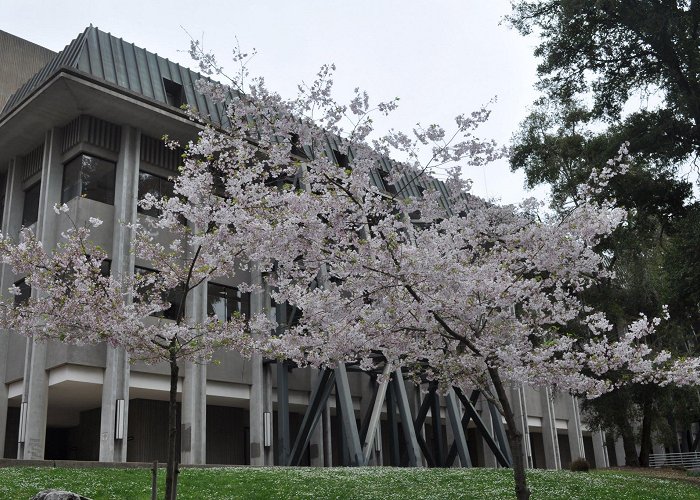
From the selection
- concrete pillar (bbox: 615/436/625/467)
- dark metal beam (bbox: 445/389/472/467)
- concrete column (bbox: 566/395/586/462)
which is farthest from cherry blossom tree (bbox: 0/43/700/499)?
concrete pillar (bbox: 615/436/625/467)

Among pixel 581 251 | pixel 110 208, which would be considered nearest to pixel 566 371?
pixel 581 251

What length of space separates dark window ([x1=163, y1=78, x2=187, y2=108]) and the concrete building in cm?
5

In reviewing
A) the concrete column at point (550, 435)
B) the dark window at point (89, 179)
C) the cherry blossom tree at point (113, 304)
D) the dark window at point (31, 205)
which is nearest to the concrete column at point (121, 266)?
the dark window at point (89, 179)

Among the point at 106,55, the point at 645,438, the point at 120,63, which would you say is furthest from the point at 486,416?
the point at 106,55

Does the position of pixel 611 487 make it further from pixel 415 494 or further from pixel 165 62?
pixel 165 62

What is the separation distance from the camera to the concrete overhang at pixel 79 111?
21328 mm

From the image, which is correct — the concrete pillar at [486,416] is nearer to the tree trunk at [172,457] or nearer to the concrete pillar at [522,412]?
the concrete pillar at [522,412]

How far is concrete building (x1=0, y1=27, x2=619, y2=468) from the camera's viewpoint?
2162 cm

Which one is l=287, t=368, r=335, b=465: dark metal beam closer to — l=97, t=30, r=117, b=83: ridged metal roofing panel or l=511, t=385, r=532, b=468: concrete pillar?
l=97, t=30, r=117, b=83: ridged metal roofing panel

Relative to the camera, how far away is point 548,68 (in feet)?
69.2

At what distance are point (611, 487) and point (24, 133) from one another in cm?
2129

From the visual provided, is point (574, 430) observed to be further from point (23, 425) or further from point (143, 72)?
point (143, 72)

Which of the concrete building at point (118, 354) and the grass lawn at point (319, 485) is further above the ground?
the concrete building at point (118, 354)

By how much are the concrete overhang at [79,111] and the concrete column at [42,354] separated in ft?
3.04
